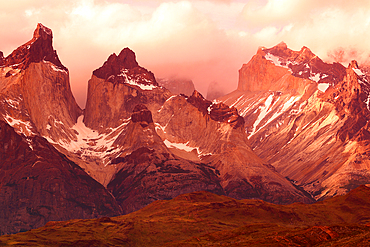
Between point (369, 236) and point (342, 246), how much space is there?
9317mm

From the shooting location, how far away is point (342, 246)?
174500mm

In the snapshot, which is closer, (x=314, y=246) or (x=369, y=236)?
(x=369, y=236)

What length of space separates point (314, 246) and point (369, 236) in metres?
25.1

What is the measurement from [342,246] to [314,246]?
25939mm

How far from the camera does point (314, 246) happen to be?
656 feet

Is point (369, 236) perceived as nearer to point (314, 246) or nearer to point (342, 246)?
point (342, 246)

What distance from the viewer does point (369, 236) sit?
585ft

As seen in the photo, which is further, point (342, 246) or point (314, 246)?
point (314, 246)

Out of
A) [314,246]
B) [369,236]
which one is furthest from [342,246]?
[314,246]
